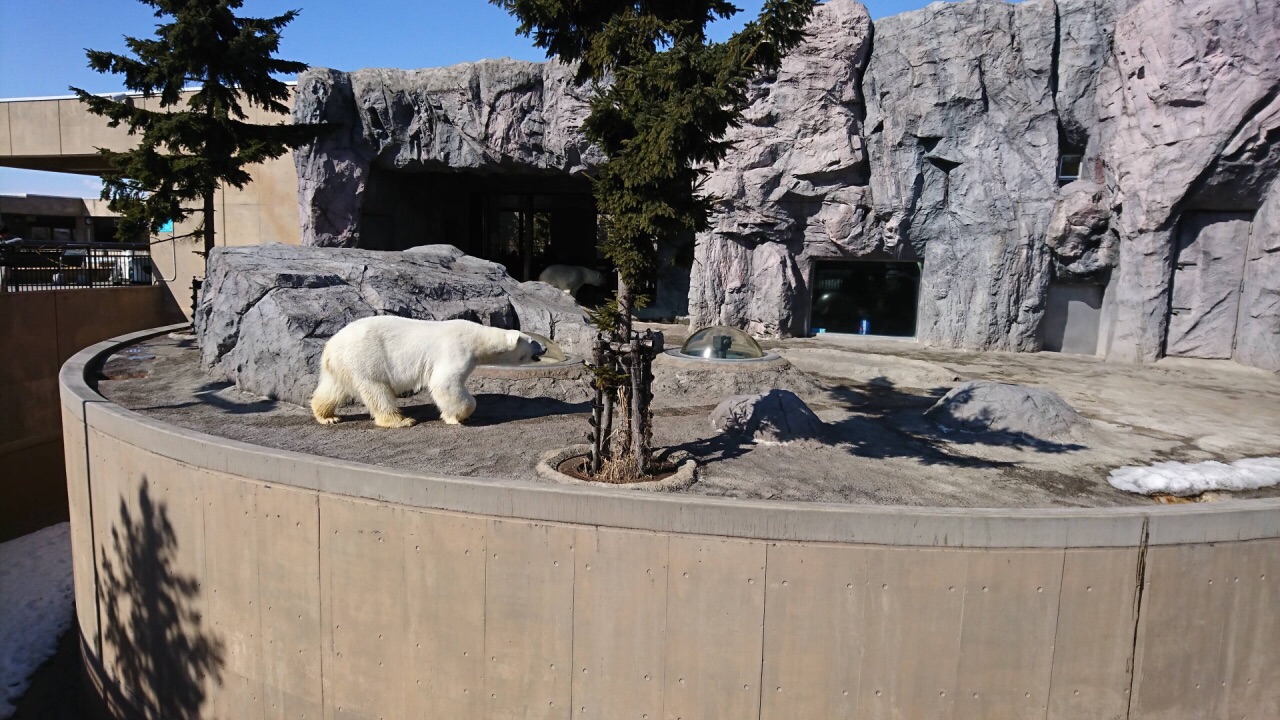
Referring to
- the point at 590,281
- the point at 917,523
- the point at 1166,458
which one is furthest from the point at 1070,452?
the point at 590,281

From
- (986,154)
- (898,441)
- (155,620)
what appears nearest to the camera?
(155,620)

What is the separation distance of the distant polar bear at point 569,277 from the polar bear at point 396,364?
13.8m

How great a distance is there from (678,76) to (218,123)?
35.5 feet

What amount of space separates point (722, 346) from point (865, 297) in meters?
7.96

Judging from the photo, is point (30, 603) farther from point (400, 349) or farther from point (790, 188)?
point (790, 188)

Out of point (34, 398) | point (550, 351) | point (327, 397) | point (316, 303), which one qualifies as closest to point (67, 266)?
point (34, 398)

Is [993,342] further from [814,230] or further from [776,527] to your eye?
[776,527]

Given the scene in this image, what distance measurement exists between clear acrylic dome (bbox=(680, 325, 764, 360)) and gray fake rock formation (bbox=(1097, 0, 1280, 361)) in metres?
7.93

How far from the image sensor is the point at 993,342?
15.4 meters

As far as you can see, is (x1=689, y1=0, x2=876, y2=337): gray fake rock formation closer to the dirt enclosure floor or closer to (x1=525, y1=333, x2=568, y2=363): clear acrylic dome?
the dirt enclosure floor

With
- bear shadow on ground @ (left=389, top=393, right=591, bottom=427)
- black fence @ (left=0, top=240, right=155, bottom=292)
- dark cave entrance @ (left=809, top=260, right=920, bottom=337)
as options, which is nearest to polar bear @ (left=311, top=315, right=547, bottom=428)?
A: bear shadow on ground @ (left=389, top=393, right=591, bottom=427)

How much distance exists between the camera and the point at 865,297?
1745cm

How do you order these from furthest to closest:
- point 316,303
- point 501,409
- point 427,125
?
point 427,125, point 316,303, point 501,409

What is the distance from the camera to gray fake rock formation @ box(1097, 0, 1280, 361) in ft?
41.2
